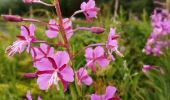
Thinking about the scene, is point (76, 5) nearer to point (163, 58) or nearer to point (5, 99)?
point (163, 58)

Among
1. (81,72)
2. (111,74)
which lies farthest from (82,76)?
(111,74)

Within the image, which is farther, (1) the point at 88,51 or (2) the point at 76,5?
(2) the point at 76,5

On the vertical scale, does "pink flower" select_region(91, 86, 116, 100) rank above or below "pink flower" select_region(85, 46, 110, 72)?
below

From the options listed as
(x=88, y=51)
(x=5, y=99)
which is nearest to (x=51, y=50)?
(x=88, y=51)

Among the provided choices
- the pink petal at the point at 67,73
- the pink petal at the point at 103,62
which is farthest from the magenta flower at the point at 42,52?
the pink petal at the point at 103,62

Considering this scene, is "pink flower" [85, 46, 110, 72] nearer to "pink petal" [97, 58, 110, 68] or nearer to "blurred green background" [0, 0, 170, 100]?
"pink petal" [97, 58, 110, 68]

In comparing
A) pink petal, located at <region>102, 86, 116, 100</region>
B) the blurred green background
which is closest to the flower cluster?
the blurred green background

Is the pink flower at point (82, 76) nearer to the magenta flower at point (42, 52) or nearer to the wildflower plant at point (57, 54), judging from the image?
the wildflower plant at point (57, 54)
